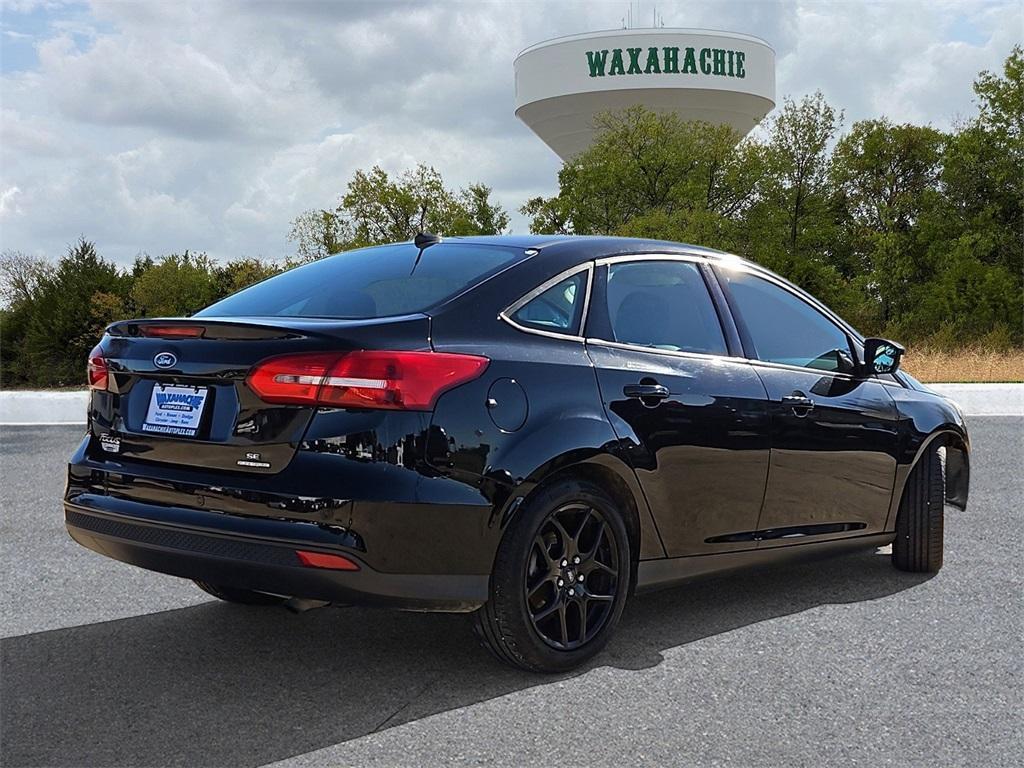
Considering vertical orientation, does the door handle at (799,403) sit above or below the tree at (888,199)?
below

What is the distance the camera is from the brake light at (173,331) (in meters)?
4.06

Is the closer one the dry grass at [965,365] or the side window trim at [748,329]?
the side window trim at [748,329]

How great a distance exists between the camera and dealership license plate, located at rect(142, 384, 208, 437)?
4012 millimetres

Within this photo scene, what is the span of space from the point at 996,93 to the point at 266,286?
35.1 meters

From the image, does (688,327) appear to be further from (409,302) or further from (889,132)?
(889,132)

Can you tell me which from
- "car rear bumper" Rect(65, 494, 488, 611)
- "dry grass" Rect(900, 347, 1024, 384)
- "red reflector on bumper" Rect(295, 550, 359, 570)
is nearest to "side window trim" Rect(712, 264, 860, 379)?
"car rear bumper" Rect(65, 494, 488, 611)

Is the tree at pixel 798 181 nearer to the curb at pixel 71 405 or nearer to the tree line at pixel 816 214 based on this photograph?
the tree line at pixel 816 214

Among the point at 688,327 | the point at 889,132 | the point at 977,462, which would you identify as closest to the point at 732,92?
the point at 889,132

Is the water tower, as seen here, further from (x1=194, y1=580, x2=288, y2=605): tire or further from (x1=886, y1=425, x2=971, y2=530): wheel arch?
(x1=194, y1=580, x2=288, y2=605): tire

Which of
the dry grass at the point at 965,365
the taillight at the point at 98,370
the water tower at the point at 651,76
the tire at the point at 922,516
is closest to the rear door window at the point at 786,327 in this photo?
the tire at the point at 922,516

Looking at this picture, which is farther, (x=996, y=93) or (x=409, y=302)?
(x=996, y=93)

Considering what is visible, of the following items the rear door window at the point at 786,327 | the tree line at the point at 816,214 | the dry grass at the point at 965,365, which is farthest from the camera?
the tree line at the point at 816,214

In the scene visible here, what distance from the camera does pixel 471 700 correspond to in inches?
158

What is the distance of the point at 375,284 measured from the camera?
Answer: 15.1 ft
